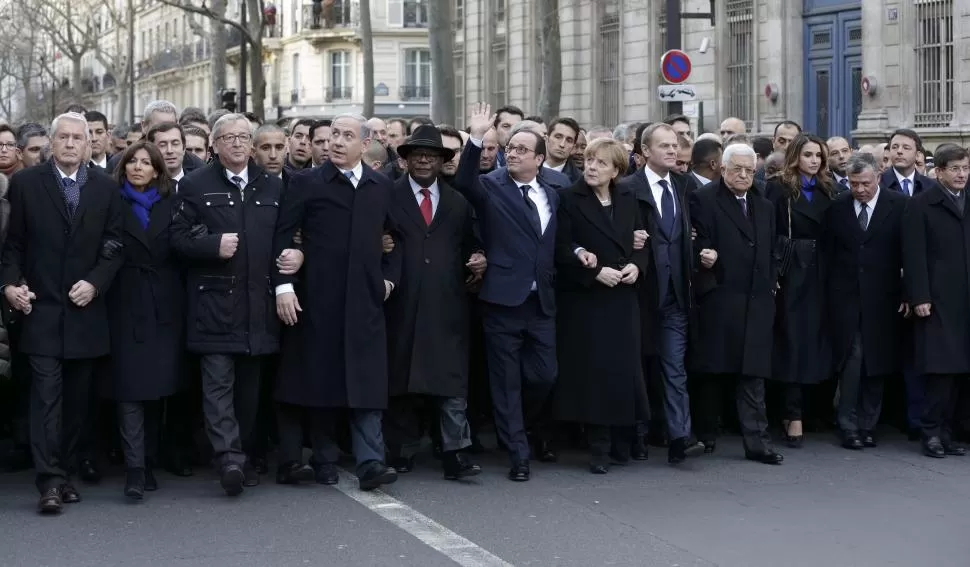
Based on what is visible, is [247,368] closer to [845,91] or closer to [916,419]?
[916,419]

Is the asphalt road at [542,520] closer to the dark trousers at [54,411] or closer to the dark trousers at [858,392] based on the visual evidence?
the dark trousers at [54,411]

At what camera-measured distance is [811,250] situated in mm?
11766

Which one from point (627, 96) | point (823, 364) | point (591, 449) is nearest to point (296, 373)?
point (591, 449)

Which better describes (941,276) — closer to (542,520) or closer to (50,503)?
(542,520)

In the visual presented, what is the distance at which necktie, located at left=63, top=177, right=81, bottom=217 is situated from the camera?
9.61 m

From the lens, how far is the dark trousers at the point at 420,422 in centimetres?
1028

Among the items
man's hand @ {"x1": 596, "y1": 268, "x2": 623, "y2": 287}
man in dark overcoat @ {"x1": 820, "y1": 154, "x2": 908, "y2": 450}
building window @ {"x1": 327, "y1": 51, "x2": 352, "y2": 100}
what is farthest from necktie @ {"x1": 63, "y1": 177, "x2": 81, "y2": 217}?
building window @ {"x1": 327, "y1": 51, "x2": 352, "y2": 100}

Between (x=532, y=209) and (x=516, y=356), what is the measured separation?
0.90m

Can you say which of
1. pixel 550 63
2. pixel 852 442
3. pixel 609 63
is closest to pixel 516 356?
pixel 852 442

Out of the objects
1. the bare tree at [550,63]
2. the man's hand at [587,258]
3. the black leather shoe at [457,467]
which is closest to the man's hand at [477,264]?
the man's hand at [587,258]

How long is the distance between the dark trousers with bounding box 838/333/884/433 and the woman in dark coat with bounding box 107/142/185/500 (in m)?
4.68

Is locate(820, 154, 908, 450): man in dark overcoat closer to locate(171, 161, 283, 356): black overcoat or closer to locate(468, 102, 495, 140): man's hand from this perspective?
locate(468, 102, 495, 140): man's hand

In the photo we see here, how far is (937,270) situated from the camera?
1168cm

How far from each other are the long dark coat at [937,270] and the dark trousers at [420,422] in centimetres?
318
